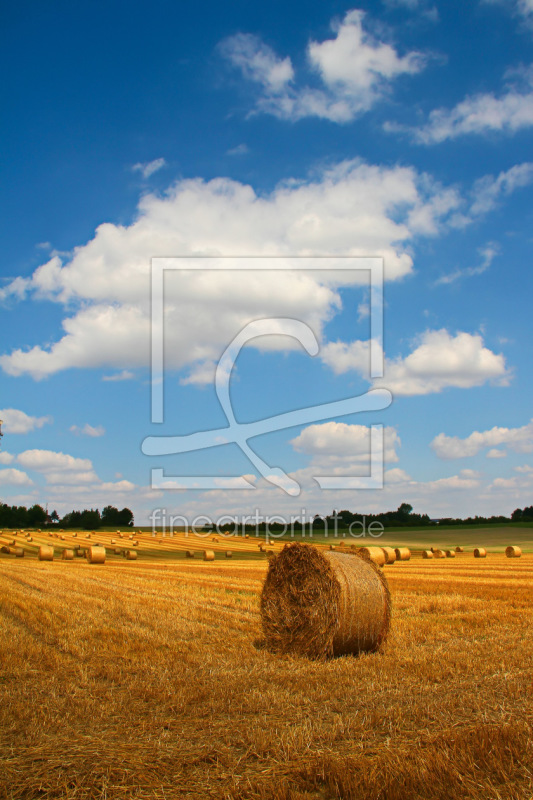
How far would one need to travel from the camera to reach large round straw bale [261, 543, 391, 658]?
30.6 feet

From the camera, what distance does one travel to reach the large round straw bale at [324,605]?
9.31 meters

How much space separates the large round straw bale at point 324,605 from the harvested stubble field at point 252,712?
0.41m

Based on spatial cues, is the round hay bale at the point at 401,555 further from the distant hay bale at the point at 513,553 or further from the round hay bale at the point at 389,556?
the distant hay bale at the point at 513,553

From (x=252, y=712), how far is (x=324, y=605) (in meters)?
3.88

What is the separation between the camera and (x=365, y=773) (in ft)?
14.0

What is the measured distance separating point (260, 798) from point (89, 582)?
55.1ft

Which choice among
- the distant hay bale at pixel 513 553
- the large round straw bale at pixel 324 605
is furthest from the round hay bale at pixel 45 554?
the distant hay bale at pixel 513 553

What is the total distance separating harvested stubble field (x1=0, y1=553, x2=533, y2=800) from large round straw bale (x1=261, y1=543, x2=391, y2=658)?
0.41 m

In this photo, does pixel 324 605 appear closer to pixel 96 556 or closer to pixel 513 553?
pixel 96 556

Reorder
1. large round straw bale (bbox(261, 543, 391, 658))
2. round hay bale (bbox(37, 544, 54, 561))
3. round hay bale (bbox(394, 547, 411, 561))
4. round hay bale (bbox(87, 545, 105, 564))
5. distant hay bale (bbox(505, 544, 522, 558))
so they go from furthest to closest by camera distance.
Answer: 1. distant hay bale (bbox(505, 544, 522, 558))
2. round hay bale (bbox(394, 547, 411, 561))
3. round hay bale (bbox(37, 544, 54, 561))
4. round hay bale (bbox(87, 545, 105, 564))
5. large round straw bale (bbox(261, 543, 391, 658))

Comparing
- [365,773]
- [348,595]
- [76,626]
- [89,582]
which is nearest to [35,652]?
[76,626]

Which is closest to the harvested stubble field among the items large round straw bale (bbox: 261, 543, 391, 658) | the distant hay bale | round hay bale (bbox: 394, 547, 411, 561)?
large round straw bale (bbox: 261, 543, 391, 658)

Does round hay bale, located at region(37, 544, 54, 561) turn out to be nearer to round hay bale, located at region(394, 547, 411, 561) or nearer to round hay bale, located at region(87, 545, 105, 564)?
round hay bale, located at region(87, 545, 105, 564)

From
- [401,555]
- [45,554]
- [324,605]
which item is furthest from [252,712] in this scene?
[45,554]
